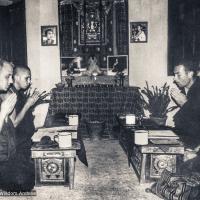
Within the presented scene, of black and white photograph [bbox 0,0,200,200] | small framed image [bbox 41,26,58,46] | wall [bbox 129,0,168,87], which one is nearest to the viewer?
black and white photograph [bbox 0,0,200,200]

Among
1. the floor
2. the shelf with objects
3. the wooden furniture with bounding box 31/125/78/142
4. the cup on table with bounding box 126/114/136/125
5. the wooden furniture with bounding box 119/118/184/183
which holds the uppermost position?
the shelf with objects

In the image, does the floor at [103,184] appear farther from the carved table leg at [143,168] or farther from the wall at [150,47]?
the wall at [150,47]

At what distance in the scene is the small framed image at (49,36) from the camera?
7.95 m

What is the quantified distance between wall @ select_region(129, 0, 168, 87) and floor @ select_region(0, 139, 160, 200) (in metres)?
2.85

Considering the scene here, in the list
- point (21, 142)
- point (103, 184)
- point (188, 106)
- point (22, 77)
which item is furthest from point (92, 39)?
point (103, 184)

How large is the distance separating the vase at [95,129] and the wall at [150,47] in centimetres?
190

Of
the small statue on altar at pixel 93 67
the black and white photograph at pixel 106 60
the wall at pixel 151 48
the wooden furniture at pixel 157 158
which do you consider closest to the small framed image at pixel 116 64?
the black and white photograph at pixel 106 60

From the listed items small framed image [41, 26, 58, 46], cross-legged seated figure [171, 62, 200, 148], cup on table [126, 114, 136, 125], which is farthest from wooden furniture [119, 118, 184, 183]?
small framed image [41, 26, 58, 46]

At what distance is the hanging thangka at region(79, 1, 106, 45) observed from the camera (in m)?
7.92

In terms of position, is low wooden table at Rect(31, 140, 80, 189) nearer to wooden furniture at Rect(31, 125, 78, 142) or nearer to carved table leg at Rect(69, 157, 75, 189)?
carved table leg at Rect(69, 157, 75, 189)

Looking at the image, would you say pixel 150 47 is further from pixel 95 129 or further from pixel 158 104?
pixel 95 129

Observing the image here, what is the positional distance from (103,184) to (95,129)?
2.41 m

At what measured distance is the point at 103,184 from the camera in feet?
13.9

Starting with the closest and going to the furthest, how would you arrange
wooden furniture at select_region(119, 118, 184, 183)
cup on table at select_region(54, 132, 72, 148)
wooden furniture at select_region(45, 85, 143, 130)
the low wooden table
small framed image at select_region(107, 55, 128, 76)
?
cup on table at select_region(54, 132, 72, 148) < the low wooden table < wooden furniture at select_region(119, 118, 184, 183) < wooden furniture at select_region(45, 85, 143, 130) < small framed image at select_region(107, 55, 128, 76)
